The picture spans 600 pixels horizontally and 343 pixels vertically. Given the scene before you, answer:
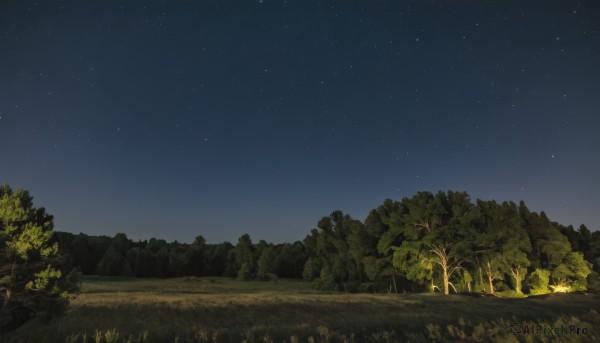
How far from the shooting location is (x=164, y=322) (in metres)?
26.6

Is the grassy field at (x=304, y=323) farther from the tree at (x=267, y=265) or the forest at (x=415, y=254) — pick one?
the tree at (x=267, y=265)

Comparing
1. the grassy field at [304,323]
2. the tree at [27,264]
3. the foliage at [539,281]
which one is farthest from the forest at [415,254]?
the grassy field at [304,323]

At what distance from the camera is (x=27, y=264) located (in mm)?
22906

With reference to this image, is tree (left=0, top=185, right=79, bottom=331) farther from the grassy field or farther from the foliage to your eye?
the foliage

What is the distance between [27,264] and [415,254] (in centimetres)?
5548

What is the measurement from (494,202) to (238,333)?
7030 centimetres

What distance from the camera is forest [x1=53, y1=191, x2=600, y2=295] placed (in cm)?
6481

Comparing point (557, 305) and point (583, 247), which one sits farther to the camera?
point (583, 247)

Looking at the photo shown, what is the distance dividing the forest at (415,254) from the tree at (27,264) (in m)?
2.20

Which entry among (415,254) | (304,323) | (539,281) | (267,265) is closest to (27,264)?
(304,323)

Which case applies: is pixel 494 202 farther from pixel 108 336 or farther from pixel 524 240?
pixel 108 336

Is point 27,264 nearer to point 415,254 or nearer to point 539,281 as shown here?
point 415,254

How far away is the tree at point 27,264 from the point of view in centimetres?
2231

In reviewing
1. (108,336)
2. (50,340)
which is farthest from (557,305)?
(50,340)
